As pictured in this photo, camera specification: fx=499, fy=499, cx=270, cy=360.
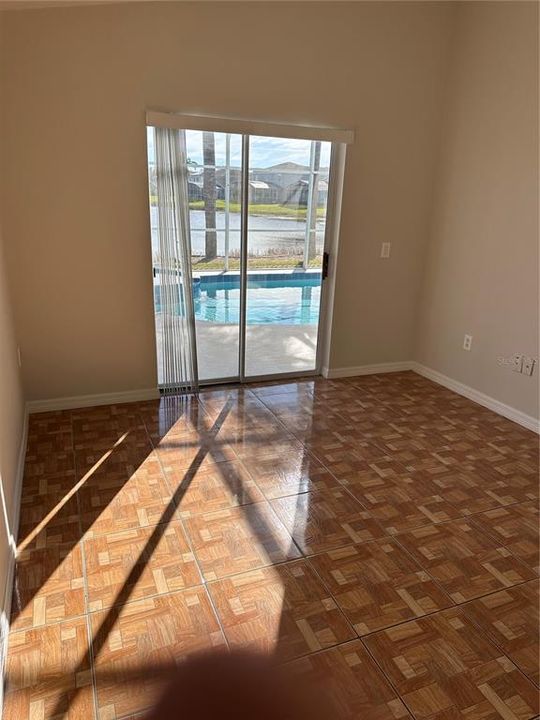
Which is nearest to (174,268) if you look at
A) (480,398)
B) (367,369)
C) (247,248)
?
(247,248)

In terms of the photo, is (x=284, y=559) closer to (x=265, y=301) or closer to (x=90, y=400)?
(x=90, y=400)

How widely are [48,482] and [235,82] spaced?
2703 mm

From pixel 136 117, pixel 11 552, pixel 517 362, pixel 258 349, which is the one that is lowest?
pixel 11 552

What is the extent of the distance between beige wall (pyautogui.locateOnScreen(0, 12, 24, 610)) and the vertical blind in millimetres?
963

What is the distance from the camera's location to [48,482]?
2592 mm

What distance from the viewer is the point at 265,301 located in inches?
154

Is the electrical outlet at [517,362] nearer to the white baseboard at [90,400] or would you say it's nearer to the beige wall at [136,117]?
the beige wall at [136,117]

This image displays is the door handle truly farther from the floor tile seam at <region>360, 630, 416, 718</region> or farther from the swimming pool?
the floor tile seam at <region>360, 630, 416, 718</region>

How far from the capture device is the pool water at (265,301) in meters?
3.75

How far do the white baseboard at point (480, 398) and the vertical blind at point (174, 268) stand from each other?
6.66 ft

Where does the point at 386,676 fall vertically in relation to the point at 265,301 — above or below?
below

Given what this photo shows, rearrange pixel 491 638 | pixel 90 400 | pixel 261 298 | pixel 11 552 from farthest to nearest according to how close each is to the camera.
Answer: pixel 261 298 < pixel 90 400 < pixel 11 552 < pixel 491 638

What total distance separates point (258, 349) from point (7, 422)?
208 centimetres

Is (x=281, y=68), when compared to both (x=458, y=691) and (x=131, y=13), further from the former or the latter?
(x=458, y=691)
